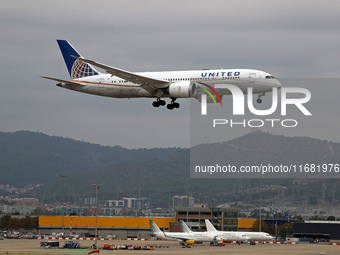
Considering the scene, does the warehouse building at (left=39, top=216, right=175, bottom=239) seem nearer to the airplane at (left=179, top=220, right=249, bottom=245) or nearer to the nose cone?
the airplane at (left=179, top=220, right=249, bottom=245)

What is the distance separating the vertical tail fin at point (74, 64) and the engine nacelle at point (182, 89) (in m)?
19.2

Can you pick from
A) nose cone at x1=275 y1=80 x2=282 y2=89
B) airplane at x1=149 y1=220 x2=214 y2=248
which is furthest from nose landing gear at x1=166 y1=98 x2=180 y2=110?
airplane at x1=149 y1=220 x2=214 y2=248

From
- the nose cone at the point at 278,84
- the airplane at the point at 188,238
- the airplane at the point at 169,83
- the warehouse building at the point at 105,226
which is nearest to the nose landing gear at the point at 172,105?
the airplane at the point at 169,83

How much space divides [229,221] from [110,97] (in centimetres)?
9062

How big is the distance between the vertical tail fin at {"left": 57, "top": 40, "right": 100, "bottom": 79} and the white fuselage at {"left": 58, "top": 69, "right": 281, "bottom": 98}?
4.46m

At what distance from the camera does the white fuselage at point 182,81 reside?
102 meters

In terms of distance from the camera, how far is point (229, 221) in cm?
19338

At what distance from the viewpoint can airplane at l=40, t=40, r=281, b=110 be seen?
102m

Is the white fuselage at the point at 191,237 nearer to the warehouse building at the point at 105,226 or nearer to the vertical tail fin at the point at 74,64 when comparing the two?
Result: the vertical tail fin at the point at 74,64

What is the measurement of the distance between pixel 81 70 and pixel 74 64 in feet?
18.6

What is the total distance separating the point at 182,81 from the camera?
105m

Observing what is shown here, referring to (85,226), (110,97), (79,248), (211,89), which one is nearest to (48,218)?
(85,226)

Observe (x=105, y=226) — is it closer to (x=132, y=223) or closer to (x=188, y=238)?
(x=132, y=223)

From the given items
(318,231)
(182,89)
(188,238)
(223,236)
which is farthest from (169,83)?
(318,231)
